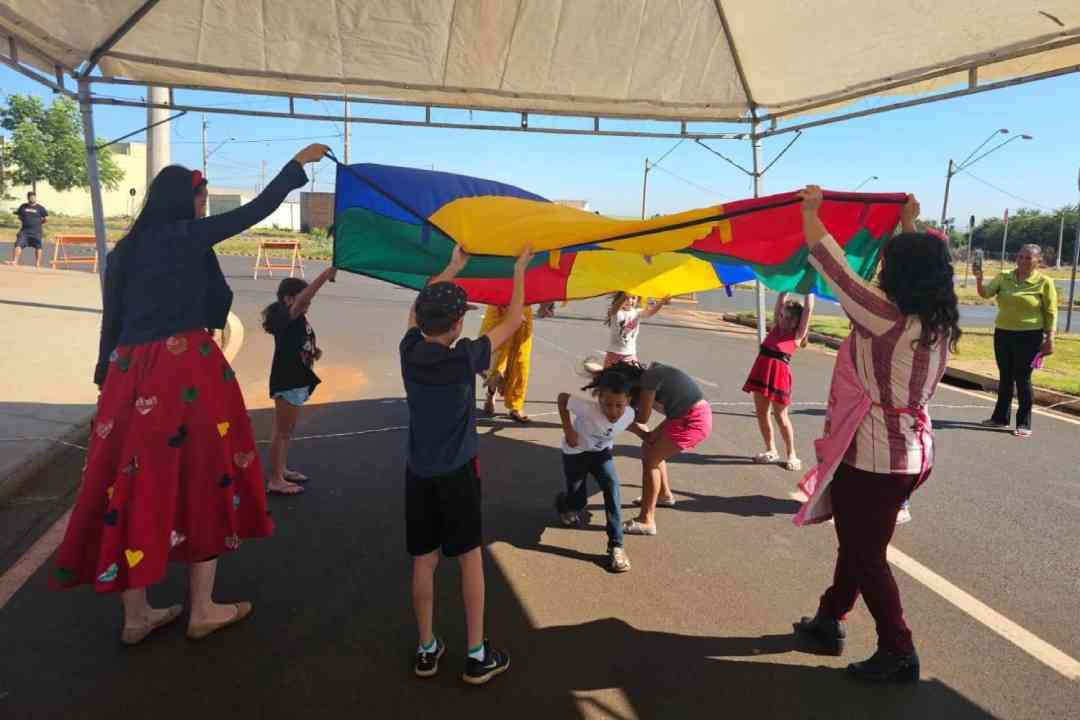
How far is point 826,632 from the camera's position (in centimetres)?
316

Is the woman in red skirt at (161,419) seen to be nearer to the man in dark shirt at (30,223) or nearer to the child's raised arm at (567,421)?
the child's raised arm at (567,421)

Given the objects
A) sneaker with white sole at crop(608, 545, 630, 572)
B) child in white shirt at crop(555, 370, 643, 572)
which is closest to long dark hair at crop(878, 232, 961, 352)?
child in white shirt at crop(555, 370, 643, 572)

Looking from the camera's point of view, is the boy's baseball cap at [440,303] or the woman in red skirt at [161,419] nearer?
the boy's baseball cap at [440,303]

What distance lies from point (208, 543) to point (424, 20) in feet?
14.4

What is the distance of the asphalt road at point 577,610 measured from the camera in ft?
8.96

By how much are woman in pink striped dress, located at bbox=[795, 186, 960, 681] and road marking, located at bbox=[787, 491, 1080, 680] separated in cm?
74

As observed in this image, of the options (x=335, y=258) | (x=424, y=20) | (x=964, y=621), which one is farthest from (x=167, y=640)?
(x=424, y=20)

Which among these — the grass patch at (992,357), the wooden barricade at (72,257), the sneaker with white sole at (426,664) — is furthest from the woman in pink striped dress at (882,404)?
the wooden barricade at (72,257)

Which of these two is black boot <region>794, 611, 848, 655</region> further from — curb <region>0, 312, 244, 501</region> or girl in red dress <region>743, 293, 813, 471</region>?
curb <region>0, 312, 244, 501</region>

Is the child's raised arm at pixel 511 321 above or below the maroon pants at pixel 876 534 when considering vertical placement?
above

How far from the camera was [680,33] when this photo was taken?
603cm

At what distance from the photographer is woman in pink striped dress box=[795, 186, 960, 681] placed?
2.64 m

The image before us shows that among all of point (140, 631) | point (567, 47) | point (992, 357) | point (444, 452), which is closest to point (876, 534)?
point (444, 452)

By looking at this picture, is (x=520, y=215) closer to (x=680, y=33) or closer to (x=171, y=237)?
(x=171, y=237)
